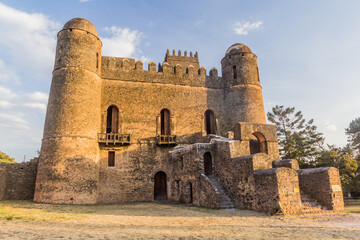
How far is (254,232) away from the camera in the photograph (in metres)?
7.02

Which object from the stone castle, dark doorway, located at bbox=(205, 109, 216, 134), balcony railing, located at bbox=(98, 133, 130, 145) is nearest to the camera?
the stone castle

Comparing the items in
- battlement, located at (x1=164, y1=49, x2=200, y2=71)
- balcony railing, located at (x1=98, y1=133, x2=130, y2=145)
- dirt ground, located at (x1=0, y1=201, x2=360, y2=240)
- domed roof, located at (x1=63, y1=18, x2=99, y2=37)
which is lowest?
dirt ground, located at (x1=0, y1=201, x2=360, y2=240)

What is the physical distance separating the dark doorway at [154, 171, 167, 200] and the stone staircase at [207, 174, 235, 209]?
5085 mm

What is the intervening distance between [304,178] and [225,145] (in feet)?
13.7

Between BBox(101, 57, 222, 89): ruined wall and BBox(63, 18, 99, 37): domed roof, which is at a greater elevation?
BBox(63, 18, 99, 37): domed roof

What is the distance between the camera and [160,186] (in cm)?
1791

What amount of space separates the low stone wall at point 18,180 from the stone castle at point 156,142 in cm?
6

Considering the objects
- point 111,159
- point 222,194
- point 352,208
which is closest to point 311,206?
point 222,194

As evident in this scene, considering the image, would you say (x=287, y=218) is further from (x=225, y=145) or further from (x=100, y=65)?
(x=100, y=65)

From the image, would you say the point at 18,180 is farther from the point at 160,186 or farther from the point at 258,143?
the point at 258,143

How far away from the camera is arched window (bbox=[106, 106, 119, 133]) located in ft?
59.2

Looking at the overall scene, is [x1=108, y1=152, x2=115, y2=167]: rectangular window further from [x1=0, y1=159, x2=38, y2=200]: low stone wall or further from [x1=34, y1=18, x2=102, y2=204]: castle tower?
[x1=0, y1=159, x2=38, y2=200]: low stone wall

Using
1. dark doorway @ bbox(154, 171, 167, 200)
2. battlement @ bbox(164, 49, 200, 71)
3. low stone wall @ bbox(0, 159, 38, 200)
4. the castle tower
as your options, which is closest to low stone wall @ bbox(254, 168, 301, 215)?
dark doorway @ bbox(154, 171, 167, 200)

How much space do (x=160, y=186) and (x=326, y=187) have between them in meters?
10.6
